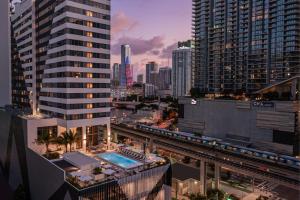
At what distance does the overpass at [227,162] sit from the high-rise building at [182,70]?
130021 mm

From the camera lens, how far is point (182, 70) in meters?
195

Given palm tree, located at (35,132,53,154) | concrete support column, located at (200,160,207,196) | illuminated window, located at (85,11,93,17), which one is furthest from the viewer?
concrete support column, located at (200,160,207,196)

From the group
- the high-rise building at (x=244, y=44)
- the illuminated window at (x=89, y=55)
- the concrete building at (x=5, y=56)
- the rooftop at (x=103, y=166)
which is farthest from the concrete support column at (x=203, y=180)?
the concrete building at (x=5, y=56)

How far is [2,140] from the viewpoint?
180 ft

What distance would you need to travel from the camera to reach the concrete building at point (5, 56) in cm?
6931

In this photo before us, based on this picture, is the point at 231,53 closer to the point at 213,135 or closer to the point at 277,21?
→ the point at 277,21

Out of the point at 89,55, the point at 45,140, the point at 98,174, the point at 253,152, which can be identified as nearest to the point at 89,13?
the point at 89,55

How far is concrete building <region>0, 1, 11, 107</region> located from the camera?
2729 inches

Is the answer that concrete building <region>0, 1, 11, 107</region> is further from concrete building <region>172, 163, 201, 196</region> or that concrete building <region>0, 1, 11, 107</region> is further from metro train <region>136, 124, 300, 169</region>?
concrete building <region>172, 163, 201, 196</region>

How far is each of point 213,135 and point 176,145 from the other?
59.2ft

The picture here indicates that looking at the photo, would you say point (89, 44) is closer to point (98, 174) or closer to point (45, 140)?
point (45, 140)

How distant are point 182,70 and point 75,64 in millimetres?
155749

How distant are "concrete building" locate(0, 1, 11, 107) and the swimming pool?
47984 millimetres

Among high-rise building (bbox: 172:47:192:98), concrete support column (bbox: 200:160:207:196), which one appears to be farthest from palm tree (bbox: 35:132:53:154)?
high-rise building (bbox: 172:47:192:98)
